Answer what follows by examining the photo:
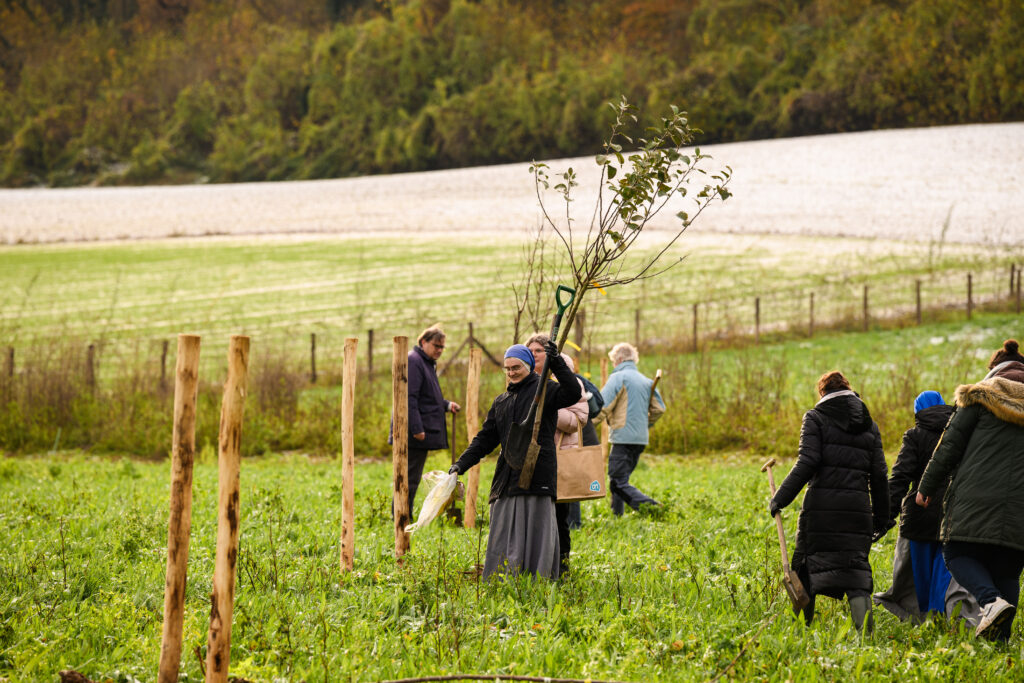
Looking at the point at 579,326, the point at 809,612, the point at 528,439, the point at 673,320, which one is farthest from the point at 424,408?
the point at 673,320

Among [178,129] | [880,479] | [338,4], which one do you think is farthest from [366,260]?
[338,4]

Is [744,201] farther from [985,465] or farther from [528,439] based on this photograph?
[528,439]

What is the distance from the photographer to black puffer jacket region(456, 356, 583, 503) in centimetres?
682

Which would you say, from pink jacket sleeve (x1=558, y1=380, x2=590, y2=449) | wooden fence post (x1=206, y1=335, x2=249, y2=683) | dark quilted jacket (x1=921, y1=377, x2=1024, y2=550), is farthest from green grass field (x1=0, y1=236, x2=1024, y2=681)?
pink jacket sleeve (x1=558, y1=380, x2=590, y2=449)

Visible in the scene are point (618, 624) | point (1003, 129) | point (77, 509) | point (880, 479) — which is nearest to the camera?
point (618, 624)

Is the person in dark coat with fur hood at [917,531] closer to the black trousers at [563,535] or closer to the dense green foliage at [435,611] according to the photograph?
the dense green foliage at [435,611]

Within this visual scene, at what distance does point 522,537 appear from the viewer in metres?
6.89

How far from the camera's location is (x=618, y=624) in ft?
20.2

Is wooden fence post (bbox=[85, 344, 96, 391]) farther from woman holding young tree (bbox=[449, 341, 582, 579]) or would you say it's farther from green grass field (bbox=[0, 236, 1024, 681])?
woman holding young tree (bbox=[449, 341, 582, 579])

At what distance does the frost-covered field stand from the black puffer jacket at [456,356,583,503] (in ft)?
111

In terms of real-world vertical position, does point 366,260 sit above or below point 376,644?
above

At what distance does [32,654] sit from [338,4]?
134361mm

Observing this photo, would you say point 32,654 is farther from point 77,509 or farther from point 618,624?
point 77,509

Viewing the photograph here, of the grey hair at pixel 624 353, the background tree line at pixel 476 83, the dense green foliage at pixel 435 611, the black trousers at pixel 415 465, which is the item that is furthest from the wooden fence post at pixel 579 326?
the background tree line at pixel 476 83
